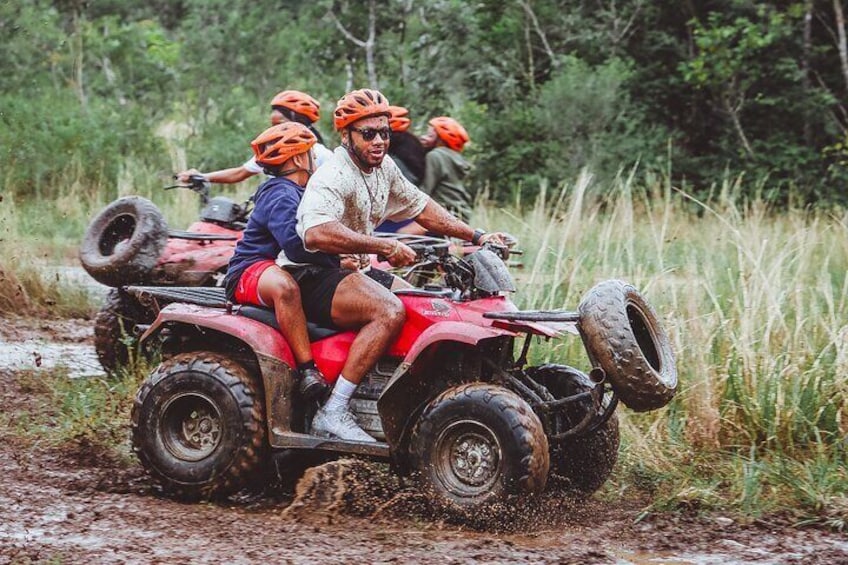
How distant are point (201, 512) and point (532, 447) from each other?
Result: 5.38 feet

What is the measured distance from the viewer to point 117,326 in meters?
8.92

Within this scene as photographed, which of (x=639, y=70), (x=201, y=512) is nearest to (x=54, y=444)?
(x=201, y=512)

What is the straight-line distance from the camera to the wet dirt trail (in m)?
5.33

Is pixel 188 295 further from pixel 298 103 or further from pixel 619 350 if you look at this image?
pixel 298 103

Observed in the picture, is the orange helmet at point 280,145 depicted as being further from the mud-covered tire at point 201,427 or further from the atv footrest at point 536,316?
the atv footrest at point 536,316

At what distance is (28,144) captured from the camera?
1805 centimetres

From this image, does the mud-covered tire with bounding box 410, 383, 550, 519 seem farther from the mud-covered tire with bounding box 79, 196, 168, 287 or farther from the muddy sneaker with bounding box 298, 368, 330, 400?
the mud-covered tire with bounding box 79, 196, 168, 287

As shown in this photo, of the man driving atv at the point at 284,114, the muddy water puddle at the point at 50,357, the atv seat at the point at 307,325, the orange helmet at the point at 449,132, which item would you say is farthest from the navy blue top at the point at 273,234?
the orange helmet at the point at 449,132

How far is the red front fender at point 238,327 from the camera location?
20.7 ft

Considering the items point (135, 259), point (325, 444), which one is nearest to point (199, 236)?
point (135, 259)

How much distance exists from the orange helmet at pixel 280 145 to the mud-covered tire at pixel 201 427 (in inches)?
41.1

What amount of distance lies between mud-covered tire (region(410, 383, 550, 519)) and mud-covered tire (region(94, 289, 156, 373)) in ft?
11.4

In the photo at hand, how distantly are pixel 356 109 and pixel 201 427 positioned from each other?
5.70 ft

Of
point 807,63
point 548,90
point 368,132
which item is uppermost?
→ point 807,63
